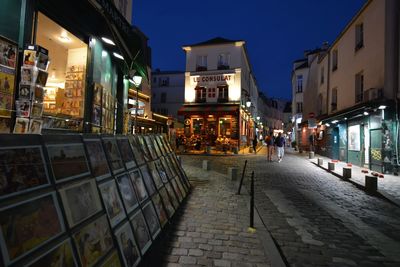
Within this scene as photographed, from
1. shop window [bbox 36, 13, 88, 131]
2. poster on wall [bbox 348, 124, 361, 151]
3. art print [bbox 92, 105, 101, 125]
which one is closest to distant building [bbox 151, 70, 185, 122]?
poster on wall [bbox 348, 124, 361, 151]

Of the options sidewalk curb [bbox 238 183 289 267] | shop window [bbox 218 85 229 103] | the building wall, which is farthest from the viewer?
shop window [bbox 218 85 229 103]

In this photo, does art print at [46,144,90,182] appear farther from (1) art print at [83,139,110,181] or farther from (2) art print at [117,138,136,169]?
(2) art print at [117,138,136,169]

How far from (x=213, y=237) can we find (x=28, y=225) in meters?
3.40

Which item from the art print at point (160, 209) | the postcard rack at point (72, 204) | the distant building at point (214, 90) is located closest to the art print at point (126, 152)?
the postcard rack at point (72, 204)

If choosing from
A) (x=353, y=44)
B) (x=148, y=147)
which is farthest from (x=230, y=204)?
(x=353, y=44)

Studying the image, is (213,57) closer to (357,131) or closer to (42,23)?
(357,131)

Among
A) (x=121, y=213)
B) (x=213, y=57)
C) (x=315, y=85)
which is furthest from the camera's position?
(x=213, y=57)

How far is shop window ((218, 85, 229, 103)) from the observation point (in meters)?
29.9

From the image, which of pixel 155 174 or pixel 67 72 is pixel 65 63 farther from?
pixel 155 174

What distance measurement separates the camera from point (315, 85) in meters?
28.5

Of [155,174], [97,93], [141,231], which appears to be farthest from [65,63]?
[141,231]

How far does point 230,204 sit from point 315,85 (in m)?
25.4

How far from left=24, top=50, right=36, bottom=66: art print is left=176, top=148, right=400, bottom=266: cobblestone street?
4403 millimetres

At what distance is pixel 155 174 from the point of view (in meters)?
5.31
